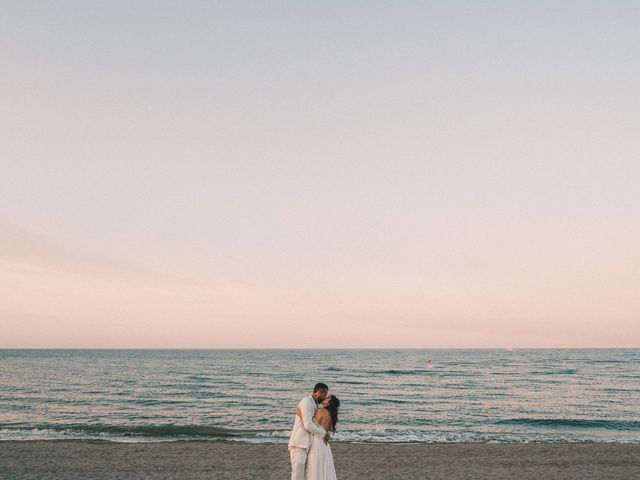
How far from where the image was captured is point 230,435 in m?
23.3

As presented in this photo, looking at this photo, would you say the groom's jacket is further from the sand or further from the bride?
the sand

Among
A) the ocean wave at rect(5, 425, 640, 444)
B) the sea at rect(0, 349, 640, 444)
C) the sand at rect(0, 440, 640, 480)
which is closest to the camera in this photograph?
the sand at rect(0, 440, 640, 480)

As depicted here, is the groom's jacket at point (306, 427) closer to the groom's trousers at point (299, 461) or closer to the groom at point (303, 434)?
the groom at point (303, 434)

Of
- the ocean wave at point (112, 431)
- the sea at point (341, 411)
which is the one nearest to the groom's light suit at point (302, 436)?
the sea at point (341, 411)

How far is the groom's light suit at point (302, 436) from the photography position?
8.32 metres

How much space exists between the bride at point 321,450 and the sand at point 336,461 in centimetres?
653

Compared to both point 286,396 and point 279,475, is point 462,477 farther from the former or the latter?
point 286,396

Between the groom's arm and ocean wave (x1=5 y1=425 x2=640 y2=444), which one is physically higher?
the groom's arm

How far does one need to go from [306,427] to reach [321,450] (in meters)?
0.60

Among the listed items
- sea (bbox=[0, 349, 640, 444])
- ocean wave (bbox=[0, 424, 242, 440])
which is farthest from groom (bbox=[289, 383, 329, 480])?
ocean wave (bbox=[0, 424, 242, 440])

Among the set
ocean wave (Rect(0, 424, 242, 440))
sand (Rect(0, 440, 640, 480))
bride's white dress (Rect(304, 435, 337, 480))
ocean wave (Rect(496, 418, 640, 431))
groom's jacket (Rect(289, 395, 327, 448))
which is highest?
groom's jacket (Rect(289, 395, 327, 448))

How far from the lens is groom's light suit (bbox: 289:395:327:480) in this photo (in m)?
8.32

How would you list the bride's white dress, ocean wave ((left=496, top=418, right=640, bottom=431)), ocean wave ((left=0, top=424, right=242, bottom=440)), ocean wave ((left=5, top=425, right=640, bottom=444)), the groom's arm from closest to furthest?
the groom's arm → the bride's white dress → ocean wave ((left=5, top=425, right=640, bottom=444)) → ocean wave ((left=0, top=424, right=242, bottom=440)) → ocean wave ((left=496, top=418, right=640, bottom=431))

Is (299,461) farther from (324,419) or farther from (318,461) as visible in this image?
(324,419)
